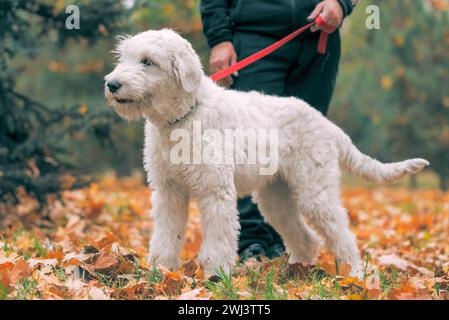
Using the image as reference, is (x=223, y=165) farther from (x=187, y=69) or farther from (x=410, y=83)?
(x=410, y=83)

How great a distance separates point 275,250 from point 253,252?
0.84 feet

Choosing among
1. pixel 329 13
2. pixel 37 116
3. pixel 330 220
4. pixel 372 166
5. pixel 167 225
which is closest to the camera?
pixel 167 225

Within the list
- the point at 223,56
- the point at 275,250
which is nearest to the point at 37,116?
the point at 223,56

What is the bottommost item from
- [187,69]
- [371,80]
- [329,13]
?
[187,69]

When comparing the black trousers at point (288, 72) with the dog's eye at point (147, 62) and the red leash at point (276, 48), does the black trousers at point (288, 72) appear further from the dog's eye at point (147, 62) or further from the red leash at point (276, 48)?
the dog's eye at point (147, 62)

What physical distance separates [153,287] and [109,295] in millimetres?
313

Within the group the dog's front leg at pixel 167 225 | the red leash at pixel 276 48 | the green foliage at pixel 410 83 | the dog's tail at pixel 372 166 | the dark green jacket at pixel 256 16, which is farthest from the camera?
the green foliage at pixel 410 83

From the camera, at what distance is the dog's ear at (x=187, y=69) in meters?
3.93

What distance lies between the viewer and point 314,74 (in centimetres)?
524

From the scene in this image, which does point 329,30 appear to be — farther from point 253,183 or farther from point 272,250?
point 272,250

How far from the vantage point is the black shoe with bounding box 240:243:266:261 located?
5213 millimetres

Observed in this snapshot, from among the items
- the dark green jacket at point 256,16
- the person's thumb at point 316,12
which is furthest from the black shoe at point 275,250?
the person's thumb at point 316,12

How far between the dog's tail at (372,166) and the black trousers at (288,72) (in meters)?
0.72

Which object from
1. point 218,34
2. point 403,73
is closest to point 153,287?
point 218,34
